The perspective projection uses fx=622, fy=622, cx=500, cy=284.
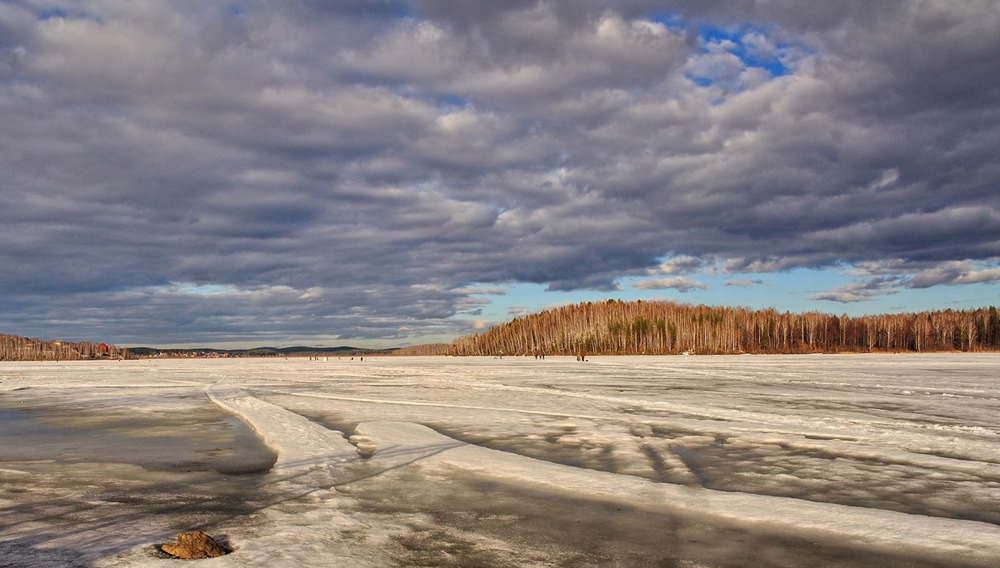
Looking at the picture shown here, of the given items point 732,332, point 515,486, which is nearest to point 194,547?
point 515,486

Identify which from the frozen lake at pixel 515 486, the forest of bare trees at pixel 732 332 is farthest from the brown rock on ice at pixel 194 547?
the forest of bare trees at pixel 732 332

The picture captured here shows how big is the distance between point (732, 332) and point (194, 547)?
125 metres

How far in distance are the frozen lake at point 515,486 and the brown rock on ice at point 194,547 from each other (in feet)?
0.63

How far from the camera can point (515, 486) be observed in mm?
8320

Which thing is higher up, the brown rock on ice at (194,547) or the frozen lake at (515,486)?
the brown rock on ice at (194,547)

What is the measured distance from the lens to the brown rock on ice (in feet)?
17.4

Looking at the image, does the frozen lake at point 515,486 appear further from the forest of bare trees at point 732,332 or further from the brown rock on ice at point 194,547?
the forest of bare trees at point 732,332

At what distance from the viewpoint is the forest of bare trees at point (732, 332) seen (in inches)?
4560

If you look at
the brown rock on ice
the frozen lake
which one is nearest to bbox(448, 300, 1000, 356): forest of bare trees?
the frozen lake

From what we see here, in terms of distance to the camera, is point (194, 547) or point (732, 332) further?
point (732, 332)

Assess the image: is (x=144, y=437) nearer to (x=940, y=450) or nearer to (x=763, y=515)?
(x=763, y=515)

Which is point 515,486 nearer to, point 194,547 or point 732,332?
point 194,547

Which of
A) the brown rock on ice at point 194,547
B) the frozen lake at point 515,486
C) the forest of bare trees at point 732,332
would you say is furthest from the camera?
the forest of bare trees at point 732,332

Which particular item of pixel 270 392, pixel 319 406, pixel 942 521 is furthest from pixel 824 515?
pixel 270 392
